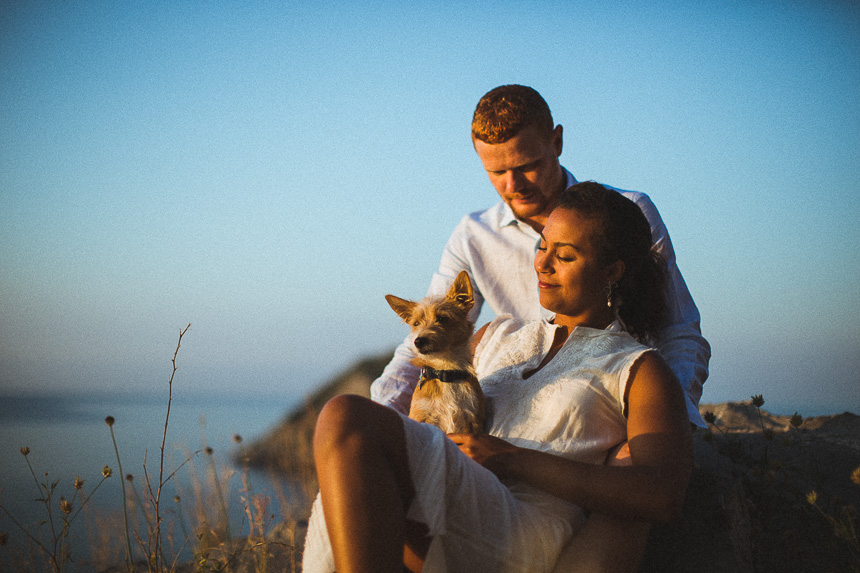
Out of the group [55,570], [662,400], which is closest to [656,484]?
[662,400]

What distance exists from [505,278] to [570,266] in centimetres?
191

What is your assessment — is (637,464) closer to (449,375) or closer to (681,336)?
(449,375)

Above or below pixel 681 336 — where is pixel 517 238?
above

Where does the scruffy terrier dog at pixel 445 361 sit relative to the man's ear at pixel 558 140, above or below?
below

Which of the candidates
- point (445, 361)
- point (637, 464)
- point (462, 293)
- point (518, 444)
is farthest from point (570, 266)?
point (637, 464)

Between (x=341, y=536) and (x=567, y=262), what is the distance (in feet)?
5.90

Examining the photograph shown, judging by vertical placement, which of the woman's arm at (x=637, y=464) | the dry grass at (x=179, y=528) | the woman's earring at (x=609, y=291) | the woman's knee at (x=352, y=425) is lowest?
the dry grass at (x=179, y=528)

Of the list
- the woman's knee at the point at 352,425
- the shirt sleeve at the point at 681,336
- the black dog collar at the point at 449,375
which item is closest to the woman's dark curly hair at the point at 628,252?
the shirt sleeve at the point at 681,336

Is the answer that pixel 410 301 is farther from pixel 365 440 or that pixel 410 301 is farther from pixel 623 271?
pixel 365 440

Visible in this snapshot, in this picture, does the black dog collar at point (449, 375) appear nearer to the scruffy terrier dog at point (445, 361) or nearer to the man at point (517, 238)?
the scruffy terrier dog at point (445, 361)

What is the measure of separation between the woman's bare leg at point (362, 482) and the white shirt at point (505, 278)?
1.41m

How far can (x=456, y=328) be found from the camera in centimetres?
336

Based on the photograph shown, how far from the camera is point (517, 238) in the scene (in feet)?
16.4

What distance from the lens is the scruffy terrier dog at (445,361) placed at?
297 centimetres
